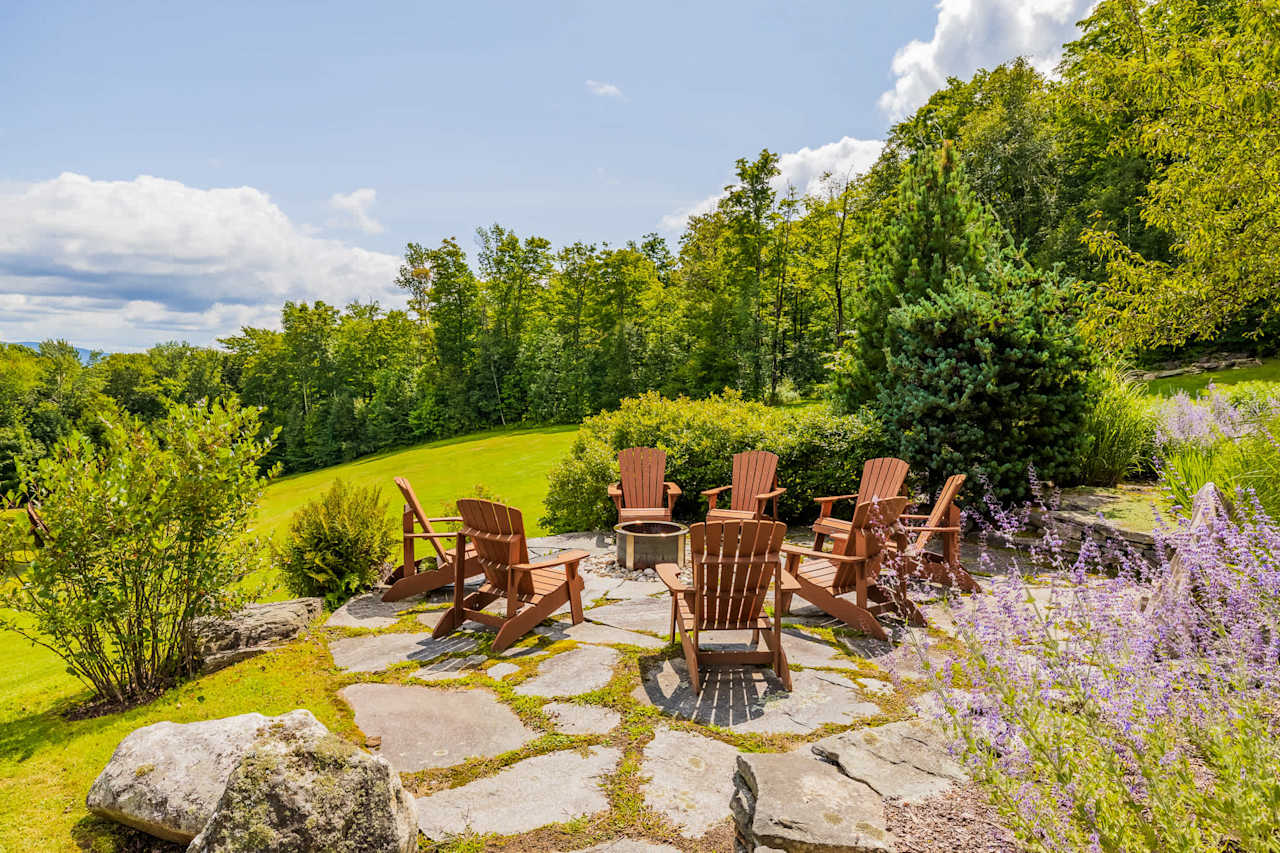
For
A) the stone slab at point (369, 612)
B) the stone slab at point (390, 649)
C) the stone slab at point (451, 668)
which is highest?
the stone slab at point (451, 668)

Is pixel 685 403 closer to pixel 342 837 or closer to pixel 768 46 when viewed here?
pixel 768 46

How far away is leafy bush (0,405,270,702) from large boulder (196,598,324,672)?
17 centimetres

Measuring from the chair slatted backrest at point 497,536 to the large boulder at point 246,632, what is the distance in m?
1.61

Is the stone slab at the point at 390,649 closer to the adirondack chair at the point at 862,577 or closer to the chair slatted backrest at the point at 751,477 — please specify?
the adirondack chair at the point at 862,577

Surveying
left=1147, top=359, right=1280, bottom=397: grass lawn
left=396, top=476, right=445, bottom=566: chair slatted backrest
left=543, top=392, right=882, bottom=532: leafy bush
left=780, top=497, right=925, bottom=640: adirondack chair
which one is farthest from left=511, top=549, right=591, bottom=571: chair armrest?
left=1147, top=359, right=1280, bottom=397: grass lawn

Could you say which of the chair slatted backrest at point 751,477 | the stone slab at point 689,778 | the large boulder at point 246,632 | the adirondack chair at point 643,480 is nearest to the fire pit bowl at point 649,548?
the adirondack chair at point 643,480

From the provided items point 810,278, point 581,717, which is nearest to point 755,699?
point 581,717

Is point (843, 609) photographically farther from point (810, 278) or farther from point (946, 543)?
point (810, 278)

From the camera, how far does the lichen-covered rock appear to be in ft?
6.55

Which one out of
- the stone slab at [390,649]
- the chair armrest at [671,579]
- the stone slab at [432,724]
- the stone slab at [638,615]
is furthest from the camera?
the stone slab at [638,615]

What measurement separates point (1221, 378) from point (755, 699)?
22349mm

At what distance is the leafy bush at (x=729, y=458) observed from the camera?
824cm

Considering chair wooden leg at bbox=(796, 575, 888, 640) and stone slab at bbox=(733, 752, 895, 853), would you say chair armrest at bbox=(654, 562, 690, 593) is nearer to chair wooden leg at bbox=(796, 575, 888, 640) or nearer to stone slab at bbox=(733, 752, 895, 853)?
chair wooden leg at bbox=(796, 575, 888, 640)

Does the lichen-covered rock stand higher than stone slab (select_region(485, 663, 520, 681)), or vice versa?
the lichen-covered rock
